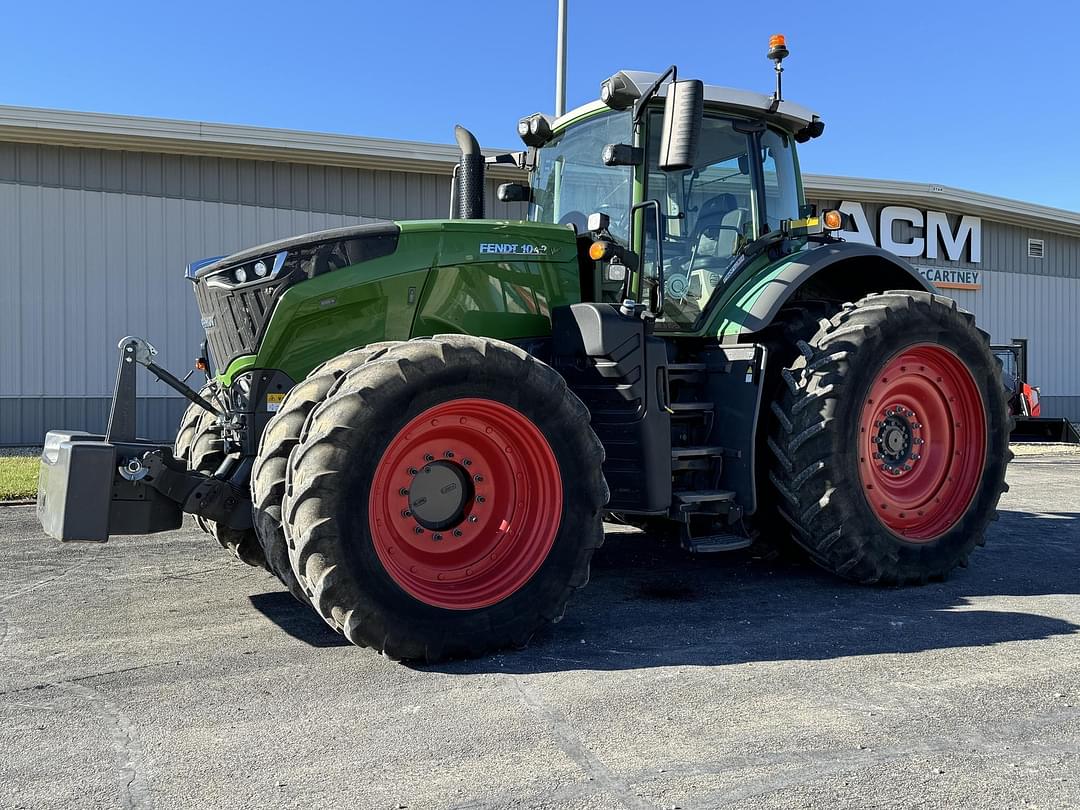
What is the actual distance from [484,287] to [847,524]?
238 centimetres

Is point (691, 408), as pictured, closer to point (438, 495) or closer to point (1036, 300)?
point (438, 495)

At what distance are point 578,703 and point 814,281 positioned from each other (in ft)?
12.4

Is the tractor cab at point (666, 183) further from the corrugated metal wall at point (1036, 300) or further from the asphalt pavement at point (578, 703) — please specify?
the corrugated metal wall at point (1036, 300)

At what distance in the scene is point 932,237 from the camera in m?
21.1

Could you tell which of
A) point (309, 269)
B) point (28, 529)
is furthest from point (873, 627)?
point (28, 529)

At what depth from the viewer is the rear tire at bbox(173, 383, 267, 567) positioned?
198 inches

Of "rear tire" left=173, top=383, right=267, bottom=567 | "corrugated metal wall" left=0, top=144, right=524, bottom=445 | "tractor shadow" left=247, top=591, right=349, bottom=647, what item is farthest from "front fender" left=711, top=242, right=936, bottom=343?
"corrugated metal wall" left=0, top=144, right=524, bottom=445

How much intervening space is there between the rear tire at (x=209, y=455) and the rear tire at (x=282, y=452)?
1.05 meters

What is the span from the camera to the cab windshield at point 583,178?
5512mm

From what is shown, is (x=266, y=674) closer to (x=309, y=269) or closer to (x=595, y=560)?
(x=309, y=269)

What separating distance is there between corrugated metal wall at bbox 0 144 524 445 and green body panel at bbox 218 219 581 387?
9.78 metres

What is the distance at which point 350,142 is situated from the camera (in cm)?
1542

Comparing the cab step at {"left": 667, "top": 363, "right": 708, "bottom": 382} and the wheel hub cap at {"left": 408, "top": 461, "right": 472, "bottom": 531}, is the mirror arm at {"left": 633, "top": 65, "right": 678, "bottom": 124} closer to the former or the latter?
the cab step at {"left": 667, "top": 363, "right": 708, "bottom": 382}

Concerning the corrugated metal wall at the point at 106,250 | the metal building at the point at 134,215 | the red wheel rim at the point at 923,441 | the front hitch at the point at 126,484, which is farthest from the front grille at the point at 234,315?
the corrugated metal wall at the point at 106,250
